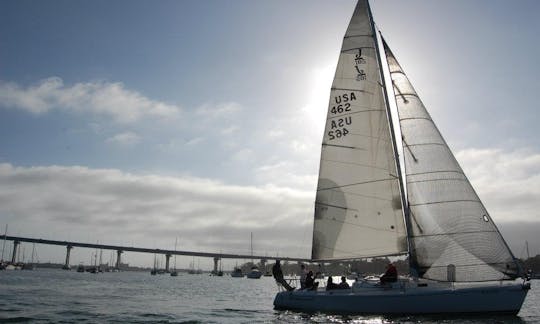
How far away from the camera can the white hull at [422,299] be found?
17703 mm

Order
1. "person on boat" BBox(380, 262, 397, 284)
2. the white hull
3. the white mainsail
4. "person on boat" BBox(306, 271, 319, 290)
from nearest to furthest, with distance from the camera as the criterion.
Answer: the white hull → "person on boat" BBox(380, 262, 397, 284) → the white mainsail → "person on boat" BBox(306, 271, 319, 290)

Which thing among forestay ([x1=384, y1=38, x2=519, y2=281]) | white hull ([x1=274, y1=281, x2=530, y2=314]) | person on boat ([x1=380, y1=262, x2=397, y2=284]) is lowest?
white hull ([x1=274, y1=281, x2=530, y2=314])

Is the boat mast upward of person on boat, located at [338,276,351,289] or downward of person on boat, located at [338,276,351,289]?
upward

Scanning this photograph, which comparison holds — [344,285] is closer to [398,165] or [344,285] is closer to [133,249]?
[398,165]

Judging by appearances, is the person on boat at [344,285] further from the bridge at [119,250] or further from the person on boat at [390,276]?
the bridge at [119,250]

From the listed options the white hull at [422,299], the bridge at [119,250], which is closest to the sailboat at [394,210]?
the white hull at [422,299]

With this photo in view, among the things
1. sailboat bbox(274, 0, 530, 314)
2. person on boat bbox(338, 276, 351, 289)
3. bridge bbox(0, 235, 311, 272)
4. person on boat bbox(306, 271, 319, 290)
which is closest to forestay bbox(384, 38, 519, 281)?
sailboat bbox(274, 0, 530, 314)

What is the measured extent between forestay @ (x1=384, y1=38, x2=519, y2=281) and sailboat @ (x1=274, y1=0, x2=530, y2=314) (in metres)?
0.04

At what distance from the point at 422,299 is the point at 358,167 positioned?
6.75 m

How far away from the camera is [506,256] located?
18.6m

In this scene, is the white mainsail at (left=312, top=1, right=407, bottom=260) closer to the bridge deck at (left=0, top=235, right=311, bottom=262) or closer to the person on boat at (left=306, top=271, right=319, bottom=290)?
the person on boat at (left=306, top=271, right=319, bottom=290)

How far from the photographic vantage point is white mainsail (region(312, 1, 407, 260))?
21.2 meters

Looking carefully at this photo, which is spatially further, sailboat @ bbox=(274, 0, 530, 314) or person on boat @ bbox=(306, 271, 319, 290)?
person on boat @ bbox=(306, 271, 319, 290)

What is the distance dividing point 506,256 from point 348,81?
1079cm
